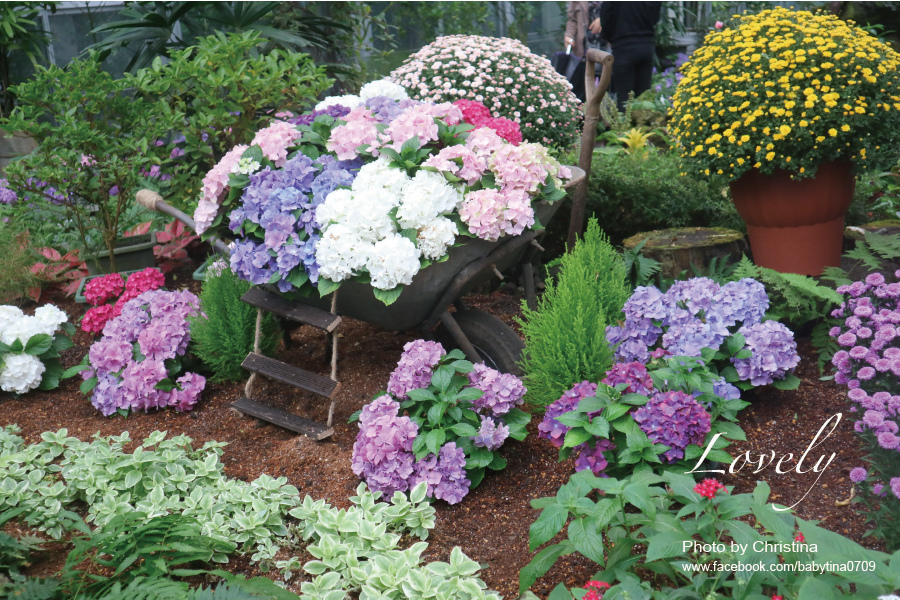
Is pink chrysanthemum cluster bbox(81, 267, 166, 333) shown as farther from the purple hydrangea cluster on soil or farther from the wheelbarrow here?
the purple hydrangea cluster on soil

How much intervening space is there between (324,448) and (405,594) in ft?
3.38

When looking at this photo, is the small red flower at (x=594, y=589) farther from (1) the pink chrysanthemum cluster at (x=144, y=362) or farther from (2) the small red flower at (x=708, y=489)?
(1) the pink chrysanthemum cluster at (x=144, y=362)

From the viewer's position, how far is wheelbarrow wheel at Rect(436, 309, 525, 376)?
3115mm

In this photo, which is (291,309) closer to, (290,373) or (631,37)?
(290,373)

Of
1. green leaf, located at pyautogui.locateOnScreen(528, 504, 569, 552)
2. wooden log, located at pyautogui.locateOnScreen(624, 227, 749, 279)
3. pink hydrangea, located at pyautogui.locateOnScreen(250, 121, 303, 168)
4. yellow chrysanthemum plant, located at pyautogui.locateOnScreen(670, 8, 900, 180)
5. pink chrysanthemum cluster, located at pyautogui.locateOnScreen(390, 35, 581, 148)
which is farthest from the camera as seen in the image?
pink chrysanthemum cluster, located at pyautogui.locateOnScreen(390, 35, 581, 148)

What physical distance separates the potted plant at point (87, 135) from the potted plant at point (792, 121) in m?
2.83

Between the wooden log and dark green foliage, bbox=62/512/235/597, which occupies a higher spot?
the wooden log

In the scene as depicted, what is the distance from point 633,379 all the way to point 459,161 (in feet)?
3.49

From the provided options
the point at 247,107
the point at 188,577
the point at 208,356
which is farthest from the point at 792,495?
the point at 247,107

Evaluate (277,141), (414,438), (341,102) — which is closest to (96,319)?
(277,141)

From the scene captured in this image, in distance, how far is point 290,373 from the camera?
9.98 ft

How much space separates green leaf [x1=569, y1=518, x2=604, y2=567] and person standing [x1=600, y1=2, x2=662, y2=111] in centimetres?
570

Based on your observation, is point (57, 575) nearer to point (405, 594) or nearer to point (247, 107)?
point (405, 594)

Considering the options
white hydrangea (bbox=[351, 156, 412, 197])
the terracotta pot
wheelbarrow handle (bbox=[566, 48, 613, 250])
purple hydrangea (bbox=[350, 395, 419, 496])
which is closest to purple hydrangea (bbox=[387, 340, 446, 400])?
purple hydrangea (bbox=[350, 395, 419, 496])
